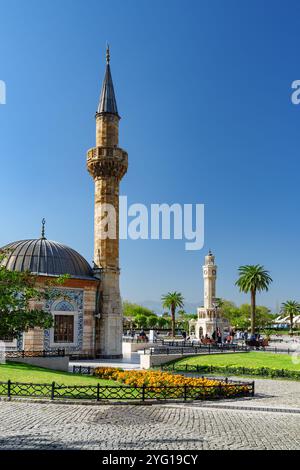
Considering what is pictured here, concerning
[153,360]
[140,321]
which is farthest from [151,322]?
[153,360]

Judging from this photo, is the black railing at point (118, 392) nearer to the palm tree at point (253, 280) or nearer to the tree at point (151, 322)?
the palm tree at point (253, 280)

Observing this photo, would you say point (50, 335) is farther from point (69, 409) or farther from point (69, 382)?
point (69, 409)

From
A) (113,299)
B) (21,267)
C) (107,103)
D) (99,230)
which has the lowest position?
(113,299)

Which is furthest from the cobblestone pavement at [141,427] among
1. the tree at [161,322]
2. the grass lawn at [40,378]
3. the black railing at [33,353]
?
the tree at [161,322]

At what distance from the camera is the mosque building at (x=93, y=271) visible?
31.9m

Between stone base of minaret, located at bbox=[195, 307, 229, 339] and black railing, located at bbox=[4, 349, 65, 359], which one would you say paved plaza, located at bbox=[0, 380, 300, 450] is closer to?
black railing, located at bbox=[4, 349, 65, 359]

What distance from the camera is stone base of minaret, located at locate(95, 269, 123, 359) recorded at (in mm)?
33688

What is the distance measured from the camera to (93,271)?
34.9 meters

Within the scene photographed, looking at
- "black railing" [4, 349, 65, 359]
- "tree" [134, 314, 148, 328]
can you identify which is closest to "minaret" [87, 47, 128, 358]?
"black railing" [4, 349, 65, 359]

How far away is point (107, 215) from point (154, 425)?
23.5 metres

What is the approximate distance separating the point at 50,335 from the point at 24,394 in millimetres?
15050
